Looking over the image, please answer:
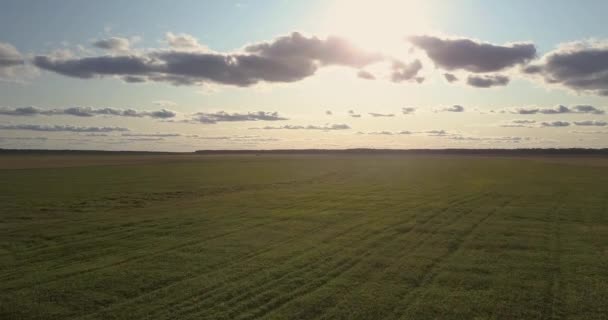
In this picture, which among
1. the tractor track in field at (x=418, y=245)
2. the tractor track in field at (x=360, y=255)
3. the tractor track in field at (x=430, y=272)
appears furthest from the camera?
the tractor track in field at (x=418, y=245)

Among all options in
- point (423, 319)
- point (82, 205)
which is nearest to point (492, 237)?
point (423, 319)

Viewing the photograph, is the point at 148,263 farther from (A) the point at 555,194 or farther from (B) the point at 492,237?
(A) the point at 555,194

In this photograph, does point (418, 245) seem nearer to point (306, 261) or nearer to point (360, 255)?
point (360, 255)

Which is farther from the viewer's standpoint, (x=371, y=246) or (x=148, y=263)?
(x=371, y=246)

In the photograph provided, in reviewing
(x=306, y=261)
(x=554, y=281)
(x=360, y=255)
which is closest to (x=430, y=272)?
(x=360, y=255)

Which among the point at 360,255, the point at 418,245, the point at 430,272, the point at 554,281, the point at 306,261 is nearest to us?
the point at 554,281

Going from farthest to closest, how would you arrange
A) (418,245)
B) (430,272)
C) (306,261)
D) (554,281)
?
(418,245)
(306,261)
(430,272)
(554,281)

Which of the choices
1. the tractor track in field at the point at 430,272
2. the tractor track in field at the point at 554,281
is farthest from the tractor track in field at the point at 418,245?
the tractor track in field at the point at 554,281

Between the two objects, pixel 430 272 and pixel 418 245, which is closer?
pixel 430 272

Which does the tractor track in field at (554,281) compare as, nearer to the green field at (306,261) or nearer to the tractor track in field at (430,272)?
the green field at (306,261)

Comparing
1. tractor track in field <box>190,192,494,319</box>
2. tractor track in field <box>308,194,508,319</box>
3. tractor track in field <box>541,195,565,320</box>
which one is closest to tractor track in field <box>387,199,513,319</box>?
tractor track in field <box>308,194,508,319</box>

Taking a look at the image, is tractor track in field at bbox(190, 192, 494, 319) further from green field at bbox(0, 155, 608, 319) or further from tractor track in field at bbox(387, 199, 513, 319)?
tractor track in field at bbox(387, 199, 513, 319)
